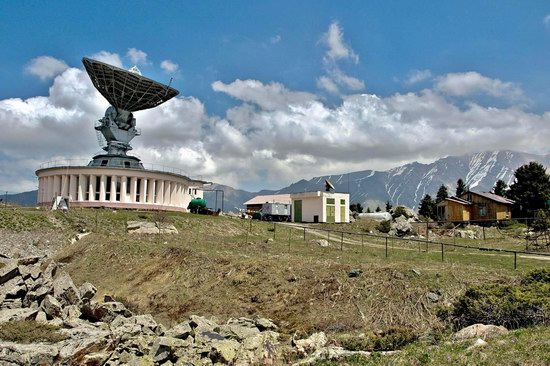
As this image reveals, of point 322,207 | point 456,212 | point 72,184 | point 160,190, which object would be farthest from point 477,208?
point 72,184

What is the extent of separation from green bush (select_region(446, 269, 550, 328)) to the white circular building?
58.1 metres

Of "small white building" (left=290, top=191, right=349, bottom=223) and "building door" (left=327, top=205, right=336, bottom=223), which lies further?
"building door" (left=327, top=205, right=336, bottom=223)

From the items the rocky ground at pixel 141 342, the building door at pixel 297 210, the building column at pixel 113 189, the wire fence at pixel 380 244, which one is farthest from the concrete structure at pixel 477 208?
the rocky ground at pixel 141 342

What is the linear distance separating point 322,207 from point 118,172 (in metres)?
32.6

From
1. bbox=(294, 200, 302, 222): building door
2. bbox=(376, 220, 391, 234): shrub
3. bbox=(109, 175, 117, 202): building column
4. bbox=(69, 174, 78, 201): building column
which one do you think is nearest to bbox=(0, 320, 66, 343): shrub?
bbox=(376, 220, 391, 234): shrub

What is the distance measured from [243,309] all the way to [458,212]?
58535mm

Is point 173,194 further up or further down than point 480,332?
further up

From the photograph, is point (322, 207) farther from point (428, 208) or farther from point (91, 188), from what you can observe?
point (91, 188)

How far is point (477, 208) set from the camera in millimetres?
70938

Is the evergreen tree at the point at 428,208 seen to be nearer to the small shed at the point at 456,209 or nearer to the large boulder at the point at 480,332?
the small shed at the point at 456,209

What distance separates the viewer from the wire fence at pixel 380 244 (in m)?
31.0

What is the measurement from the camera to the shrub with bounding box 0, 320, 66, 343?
604 inches

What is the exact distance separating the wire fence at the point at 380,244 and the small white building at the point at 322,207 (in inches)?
636

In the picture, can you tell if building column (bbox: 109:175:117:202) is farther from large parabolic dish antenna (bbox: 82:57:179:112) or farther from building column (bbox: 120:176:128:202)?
large parabolic dish antenna (bbox: 82:57:179:112)
